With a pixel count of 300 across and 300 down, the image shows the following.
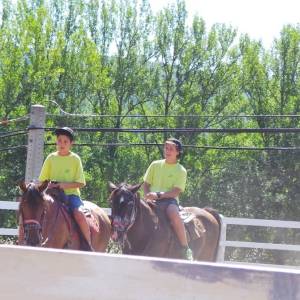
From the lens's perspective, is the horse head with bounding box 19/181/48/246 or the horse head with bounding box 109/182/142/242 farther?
the horse head with bounding box 109/182/142/242

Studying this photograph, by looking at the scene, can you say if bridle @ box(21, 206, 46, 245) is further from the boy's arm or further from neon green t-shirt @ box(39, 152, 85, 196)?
neon green t-shirt @ box(39, 152, 85, 196)

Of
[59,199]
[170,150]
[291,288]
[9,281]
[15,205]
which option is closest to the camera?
[291,288]

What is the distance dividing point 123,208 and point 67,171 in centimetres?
79

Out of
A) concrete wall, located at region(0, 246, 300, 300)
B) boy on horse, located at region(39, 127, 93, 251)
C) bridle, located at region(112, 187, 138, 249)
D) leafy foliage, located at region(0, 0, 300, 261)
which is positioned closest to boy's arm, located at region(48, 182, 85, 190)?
boy on horse, located at region(39, 127, 93, 251)

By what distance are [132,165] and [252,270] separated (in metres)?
37.1

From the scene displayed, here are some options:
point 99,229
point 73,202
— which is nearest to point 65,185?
point 73,202

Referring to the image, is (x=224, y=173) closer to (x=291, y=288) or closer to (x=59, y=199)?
(x=59, y=199)

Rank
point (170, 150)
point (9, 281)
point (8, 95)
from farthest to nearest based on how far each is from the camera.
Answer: point (8, 95), point (170, 150), point (9, 281)

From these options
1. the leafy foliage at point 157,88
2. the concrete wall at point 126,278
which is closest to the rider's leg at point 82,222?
the concrete wall at point 126,278

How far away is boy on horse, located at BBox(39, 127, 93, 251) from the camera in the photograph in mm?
8086

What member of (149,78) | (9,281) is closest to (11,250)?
(9,281)

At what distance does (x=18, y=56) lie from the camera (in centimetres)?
3819

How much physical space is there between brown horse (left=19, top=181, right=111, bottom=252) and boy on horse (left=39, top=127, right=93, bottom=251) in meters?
0.12

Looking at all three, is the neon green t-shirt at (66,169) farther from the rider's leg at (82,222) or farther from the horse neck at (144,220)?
the horse neck at (144,220)
